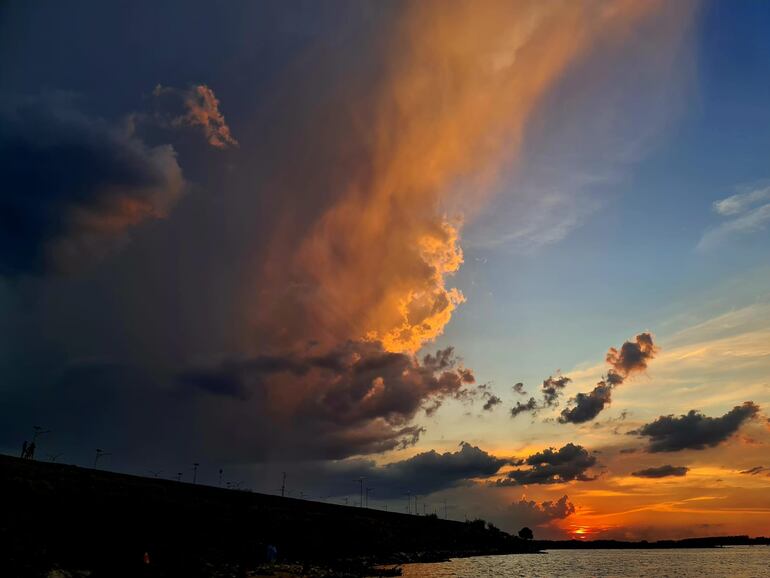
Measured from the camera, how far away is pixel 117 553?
68.3m

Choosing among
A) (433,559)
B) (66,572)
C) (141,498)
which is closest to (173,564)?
(66,572)

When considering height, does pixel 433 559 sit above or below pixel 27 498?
below

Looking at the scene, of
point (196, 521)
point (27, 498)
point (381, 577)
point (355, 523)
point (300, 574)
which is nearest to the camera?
point (300, 574)

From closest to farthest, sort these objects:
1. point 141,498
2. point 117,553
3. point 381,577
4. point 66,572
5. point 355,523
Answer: point 66,572 → point 117,553 → point 381,577 → point 141,498 → point 355,523

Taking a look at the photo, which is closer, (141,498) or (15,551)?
(15,551)

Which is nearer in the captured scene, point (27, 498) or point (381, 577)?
point (27, 498)

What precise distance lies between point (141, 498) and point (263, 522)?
110 feet

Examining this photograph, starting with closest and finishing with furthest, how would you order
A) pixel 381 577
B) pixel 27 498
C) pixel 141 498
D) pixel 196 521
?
pixel 27 498 → pixel 381 577 → pixel 196 521 → pixel 141 498

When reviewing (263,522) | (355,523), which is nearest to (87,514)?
(263,522)

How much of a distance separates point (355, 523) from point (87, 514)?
378 ft

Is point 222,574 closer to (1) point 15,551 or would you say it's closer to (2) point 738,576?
(1) point 15,551

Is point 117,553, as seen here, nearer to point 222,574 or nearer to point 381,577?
point 222,574

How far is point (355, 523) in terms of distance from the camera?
620 ft

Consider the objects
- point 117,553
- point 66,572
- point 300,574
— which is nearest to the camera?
point 66,572
